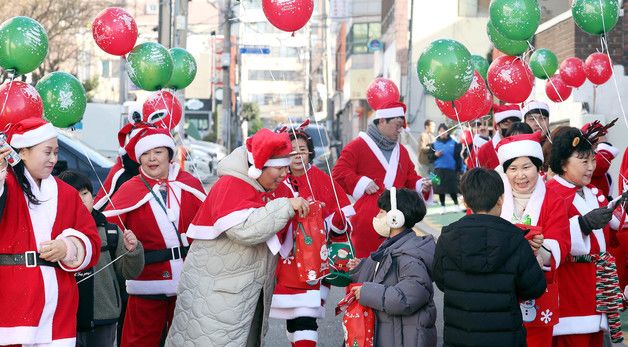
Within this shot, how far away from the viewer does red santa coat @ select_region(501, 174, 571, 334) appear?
6.17m

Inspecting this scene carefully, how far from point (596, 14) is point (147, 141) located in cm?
382

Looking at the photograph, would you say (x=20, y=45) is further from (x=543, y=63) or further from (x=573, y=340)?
(x=543, y=63)

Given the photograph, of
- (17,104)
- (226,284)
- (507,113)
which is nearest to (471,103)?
(507,113)

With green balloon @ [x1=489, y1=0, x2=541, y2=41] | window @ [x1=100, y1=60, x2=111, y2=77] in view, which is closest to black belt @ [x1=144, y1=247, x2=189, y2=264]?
green balloon @ [x1=489, y1=0, x2=541, y2=41]

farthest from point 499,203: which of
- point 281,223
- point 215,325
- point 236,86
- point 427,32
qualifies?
point 236,86

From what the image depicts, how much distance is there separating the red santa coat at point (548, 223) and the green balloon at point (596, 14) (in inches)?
113

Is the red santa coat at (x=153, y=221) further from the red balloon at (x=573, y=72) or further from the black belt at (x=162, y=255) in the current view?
the red balloon at (x=573, y=72)

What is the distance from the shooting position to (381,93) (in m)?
9.90

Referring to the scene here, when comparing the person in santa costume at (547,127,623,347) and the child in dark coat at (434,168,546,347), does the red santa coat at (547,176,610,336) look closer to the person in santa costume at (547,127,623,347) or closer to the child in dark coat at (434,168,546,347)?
the person in santa costume at (547,127,623,347)

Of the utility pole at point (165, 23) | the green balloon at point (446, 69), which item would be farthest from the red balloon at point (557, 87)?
the utility pole at point (165, 23)

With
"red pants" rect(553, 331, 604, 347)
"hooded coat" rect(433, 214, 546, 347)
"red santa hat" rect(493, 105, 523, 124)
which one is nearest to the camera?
"hooded coat" rect(433, 214, 546, 347)

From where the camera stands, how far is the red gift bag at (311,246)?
654 centimetres

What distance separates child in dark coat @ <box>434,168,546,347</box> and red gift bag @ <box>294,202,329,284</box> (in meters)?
1.26

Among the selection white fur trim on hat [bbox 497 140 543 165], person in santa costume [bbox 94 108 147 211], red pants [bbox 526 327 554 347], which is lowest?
red pants [bbox 526 327 554 347]
